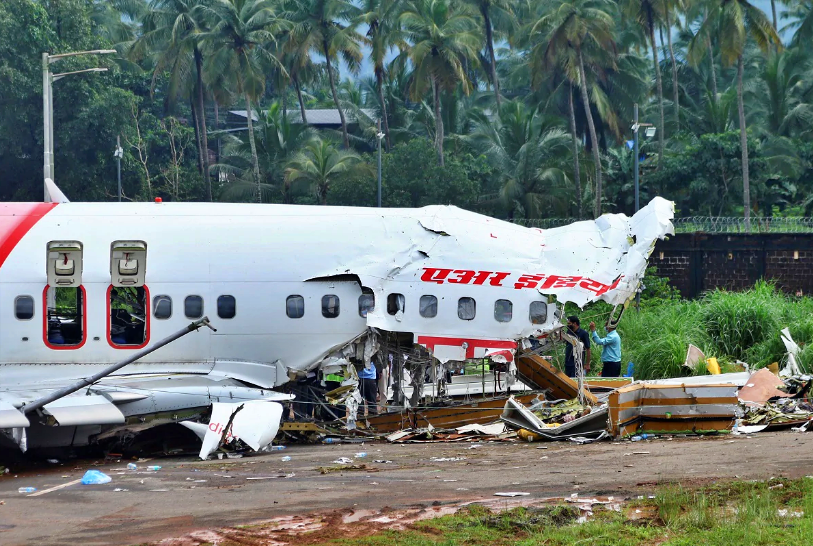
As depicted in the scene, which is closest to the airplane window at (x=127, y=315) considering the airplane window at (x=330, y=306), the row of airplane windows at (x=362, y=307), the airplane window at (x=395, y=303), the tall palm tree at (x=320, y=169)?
the row of airplane windows at (x=362, y=307)

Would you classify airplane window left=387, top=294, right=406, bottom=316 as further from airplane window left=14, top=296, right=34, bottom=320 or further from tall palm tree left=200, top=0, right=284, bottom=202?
tall palm tree left=200, top=0, right=284, bottom=202

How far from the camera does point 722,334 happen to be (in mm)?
31297

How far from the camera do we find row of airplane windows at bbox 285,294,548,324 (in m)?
19.1

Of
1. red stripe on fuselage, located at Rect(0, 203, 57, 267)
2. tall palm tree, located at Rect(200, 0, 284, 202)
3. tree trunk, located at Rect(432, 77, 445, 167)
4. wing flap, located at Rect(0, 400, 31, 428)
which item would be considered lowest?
wing flap, located at Rect(0, 400, 31, 428)

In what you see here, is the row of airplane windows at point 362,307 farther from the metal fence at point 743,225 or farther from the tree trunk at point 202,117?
the tree trunk at point 202,117

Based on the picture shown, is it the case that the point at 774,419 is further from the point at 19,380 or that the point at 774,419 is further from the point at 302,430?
the point at 19,380

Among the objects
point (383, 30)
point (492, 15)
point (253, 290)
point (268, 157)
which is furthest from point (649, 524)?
point (492, 15)

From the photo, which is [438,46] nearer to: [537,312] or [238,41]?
[238,41]

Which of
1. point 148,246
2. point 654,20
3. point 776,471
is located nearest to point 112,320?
point 148,246

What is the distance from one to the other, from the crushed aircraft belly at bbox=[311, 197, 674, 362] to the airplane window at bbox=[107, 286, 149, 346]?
126 inches

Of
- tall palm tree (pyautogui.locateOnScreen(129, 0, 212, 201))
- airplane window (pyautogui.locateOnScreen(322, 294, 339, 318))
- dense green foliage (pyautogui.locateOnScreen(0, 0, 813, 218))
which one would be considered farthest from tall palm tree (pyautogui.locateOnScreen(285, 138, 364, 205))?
airplane window (pyautogui.locateOnScreen(322, 294, 339, 318))

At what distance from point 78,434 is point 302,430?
3.90 metres

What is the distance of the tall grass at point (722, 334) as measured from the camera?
2922 cm

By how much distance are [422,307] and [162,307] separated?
464cm
